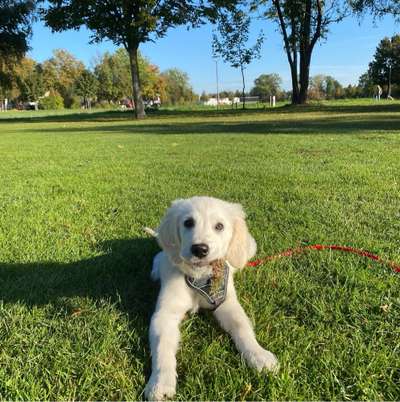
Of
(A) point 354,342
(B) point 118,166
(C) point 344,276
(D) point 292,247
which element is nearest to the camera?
(A) point 354,342

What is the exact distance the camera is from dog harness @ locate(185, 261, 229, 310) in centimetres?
264

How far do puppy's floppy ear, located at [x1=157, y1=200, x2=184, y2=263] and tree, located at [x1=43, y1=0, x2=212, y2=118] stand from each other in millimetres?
26078

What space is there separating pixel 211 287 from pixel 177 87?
10445 cm

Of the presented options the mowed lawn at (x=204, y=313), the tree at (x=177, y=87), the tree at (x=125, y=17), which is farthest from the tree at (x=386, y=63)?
the mowed lawn at (x=204, y=313)

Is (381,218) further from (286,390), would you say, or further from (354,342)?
(286,390)

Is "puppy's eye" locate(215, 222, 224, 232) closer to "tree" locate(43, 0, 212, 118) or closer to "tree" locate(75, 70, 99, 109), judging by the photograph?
"tree" locate(43, 0, 212, 118)

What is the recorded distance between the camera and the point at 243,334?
2373 millimetres

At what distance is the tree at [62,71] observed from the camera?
8306cm

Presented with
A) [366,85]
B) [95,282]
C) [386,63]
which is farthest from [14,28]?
[366,85]

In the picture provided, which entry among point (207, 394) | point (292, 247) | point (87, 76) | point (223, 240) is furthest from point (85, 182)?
point (87, 76)

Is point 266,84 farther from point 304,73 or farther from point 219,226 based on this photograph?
point 219,226

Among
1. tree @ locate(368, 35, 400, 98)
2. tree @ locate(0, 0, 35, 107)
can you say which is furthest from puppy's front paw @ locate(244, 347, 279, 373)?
tree @ locate(368, 35, 400, 98)

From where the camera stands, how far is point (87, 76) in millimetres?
81188

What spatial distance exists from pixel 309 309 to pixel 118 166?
20.1 feet
